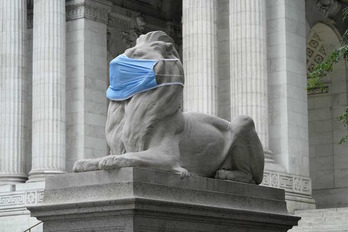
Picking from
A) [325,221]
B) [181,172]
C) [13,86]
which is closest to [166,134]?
[181,172]

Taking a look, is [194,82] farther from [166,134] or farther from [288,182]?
[166,134]

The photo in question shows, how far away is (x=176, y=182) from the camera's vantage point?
11852mm

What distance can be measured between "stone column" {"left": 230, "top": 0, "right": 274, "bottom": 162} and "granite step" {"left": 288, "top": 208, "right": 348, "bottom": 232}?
3.43m

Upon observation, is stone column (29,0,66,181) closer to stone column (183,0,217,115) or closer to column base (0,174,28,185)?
column base (0,174,28,185)

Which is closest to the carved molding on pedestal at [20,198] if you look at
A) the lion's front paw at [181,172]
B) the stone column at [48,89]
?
the stone column at [48,89]

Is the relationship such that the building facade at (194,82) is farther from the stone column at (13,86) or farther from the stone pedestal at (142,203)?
the stone pedestal at (142,203)

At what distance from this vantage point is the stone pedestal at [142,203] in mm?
11258

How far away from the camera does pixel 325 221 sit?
32.2m

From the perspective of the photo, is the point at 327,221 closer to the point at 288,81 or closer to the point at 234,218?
the point at 288,81

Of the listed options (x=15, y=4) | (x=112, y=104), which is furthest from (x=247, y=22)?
(x=112, y=104)

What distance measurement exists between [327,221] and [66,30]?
50.8 ft

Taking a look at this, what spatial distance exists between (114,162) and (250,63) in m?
24.4

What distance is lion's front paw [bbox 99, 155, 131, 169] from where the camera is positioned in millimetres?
11555

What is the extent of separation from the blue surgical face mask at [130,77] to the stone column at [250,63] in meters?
22.7
